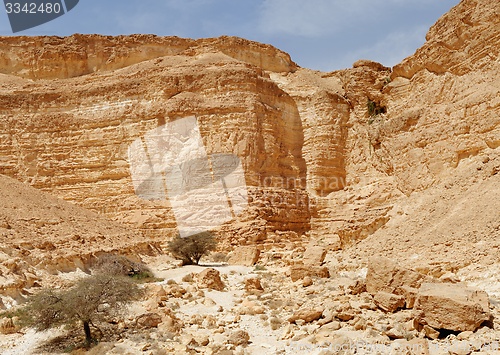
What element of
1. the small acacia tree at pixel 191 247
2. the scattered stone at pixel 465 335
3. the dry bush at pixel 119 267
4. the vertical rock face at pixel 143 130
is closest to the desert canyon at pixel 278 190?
the scattered stone at pixel 465 335

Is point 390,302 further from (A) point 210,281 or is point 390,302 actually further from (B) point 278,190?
(B) point 278,190

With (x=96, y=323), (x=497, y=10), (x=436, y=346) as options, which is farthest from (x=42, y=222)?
(x=497, y=10)

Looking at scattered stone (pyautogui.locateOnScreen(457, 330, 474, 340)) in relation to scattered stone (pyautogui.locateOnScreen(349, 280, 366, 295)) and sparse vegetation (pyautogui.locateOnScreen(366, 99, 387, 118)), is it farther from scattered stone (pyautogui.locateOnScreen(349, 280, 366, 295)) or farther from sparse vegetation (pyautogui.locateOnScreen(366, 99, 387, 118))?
sparse vegetation (pyautogui.locateOnScreen(366, 99, 387, 118))

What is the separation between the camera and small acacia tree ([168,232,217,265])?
23.2 metres

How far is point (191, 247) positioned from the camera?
23.2 meters

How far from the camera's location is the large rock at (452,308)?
769 cm

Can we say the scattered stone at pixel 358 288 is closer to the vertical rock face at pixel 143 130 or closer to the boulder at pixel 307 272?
the boulder at pixel 307 272

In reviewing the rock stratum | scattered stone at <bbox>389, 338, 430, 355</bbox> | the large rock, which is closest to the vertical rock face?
the rock stratum

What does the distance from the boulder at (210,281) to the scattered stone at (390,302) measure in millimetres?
6899

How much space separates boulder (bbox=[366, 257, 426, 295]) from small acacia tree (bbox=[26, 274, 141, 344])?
17.8 feet

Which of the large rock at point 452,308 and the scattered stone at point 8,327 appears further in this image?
the scattered stone at point 8,327

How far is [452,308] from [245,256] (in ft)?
51.6

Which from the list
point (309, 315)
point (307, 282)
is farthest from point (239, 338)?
point (307, 282)

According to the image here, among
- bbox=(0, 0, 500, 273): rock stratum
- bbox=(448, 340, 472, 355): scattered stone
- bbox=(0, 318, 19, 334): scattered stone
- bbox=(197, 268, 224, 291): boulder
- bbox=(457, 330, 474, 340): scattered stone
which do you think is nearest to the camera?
bbox=(448, 340, 472, 355): scattered stone
